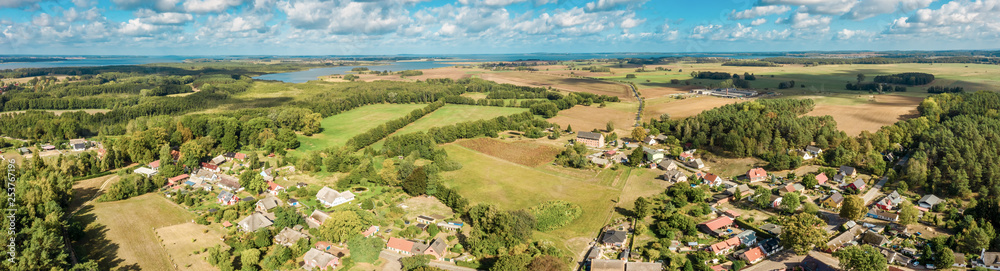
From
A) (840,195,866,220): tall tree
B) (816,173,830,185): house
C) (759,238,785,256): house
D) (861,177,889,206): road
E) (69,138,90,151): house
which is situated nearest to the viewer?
(759,238,785,256): house

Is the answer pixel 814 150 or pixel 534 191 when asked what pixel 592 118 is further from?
pixel 534 191

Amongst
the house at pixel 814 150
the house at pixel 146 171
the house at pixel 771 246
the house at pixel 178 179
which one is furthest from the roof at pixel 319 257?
the house at pixel 814 150

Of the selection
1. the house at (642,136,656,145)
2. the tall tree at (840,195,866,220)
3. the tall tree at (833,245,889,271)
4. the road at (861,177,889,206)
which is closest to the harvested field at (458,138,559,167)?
the house at (642,136,656,145)

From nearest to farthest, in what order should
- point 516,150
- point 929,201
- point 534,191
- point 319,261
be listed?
1. point 319,261
2. point 929,201
3. point 534,191
4. point 516,150

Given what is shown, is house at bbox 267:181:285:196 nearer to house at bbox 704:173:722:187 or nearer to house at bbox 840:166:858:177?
house at bbox 704:173:722:187

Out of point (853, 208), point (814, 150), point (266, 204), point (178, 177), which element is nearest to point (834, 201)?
point (853, 208)
